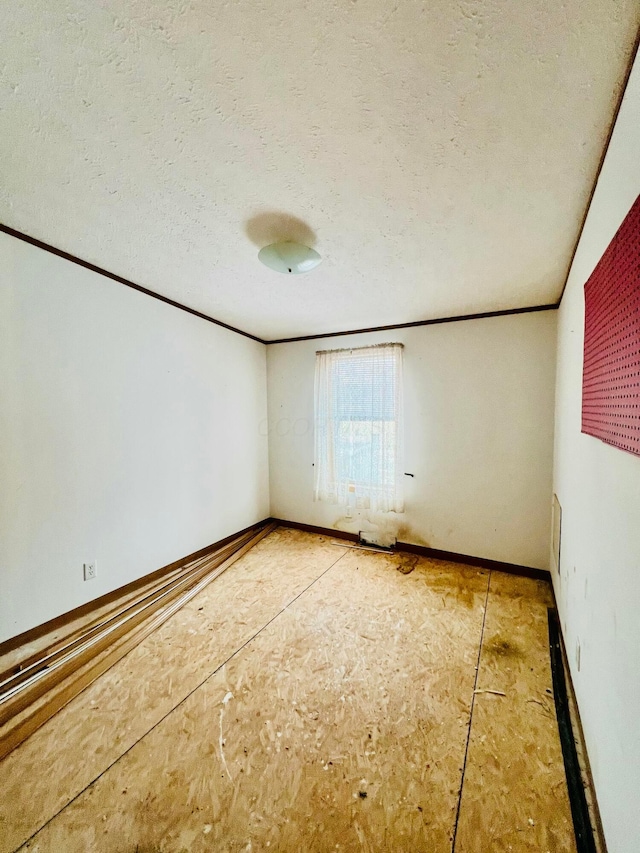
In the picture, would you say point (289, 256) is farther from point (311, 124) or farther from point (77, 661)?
point (77, 661)

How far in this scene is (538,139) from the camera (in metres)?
1.14

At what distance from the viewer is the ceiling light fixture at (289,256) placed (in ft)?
5.79

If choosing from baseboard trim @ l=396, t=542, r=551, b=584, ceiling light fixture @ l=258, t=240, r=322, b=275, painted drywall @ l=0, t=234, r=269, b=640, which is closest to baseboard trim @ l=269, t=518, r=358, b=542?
baseboard trim @ l=396, t=542, r=551, b=584

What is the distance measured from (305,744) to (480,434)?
260 cm

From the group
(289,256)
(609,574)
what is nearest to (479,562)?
(609,574)

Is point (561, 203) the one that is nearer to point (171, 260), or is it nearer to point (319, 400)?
point (171, 260)

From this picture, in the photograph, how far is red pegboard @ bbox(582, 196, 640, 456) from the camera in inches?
Result: 32.7

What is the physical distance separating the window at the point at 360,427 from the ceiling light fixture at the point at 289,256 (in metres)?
1.67

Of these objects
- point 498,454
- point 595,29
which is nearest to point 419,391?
point 498,454

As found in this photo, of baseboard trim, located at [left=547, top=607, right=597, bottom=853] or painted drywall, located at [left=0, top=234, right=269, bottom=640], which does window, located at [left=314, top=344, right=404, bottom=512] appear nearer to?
painted drywall, located at [left=0, top=234, right=269, bottom=640]

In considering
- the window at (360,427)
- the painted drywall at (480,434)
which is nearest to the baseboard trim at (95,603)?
the window at (360,427)

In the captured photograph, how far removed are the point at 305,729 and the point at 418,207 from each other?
8.10 feet

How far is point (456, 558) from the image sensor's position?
10.3 feet

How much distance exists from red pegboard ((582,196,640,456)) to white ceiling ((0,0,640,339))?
48 centimetres
